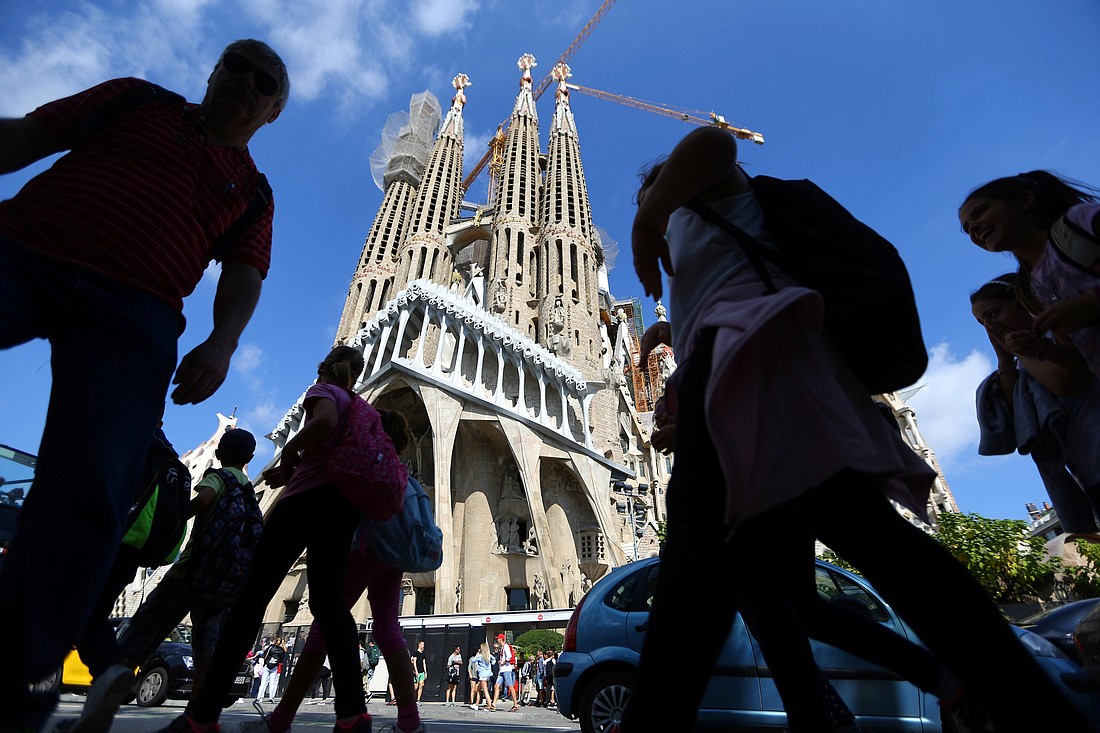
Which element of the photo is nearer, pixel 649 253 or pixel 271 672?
pixel 649 253

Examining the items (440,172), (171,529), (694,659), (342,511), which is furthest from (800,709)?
(440,172)

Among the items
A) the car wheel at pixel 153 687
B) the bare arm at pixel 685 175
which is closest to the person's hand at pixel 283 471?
the bare arm at pixel 685 175

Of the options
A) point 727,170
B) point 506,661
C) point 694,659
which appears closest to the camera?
point 694,659

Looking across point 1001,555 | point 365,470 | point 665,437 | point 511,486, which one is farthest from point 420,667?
point 1001,555

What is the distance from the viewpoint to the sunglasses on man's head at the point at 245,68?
A: 1929 mm

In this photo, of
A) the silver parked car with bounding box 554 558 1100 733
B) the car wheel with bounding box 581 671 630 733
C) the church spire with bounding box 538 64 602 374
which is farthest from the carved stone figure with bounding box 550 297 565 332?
the car wheel with bounding box 581 671 630 733

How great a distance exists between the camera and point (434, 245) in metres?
37.8

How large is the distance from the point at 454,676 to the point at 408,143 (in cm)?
4065

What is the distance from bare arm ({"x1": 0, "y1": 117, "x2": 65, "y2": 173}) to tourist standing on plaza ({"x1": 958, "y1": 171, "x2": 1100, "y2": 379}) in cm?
298

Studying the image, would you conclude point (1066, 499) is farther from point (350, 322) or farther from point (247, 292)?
point (350, 322)

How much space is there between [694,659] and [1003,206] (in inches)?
83.9

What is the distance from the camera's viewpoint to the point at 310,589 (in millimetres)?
2418

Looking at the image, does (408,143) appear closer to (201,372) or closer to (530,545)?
(530,545)

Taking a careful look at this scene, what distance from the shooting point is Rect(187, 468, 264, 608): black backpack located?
3.05m
